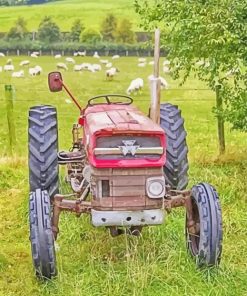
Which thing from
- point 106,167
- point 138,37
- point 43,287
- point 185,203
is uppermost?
point 106,167

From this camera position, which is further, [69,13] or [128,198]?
[69,13]

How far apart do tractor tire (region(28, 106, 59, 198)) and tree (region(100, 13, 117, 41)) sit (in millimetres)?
54701

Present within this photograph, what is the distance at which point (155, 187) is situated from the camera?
16.8 ft

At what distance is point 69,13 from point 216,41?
6815cm

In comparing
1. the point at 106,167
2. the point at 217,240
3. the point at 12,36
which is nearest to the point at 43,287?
the point at 106,167

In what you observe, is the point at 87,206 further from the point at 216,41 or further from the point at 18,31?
the point at 18,31

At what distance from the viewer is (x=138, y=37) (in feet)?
196

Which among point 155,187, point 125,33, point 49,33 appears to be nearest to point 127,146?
point 155,187

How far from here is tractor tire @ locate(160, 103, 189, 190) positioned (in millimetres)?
6824

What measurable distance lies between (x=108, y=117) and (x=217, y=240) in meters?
1.41

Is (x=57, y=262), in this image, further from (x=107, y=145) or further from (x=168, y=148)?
(x=168, y=148)

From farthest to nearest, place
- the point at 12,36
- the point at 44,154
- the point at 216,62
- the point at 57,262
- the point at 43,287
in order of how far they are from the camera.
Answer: the point at 12,36 < the point at 216,62 < the point at 44,154 < the point at 57,262 < the point at 43,287

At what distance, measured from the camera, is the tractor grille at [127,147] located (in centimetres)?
Answer: 503

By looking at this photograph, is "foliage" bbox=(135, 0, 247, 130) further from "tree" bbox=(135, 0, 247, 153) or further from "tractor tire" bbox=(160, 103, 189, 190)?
"tractor tire" bbox=(160, 103, 189, 190)
